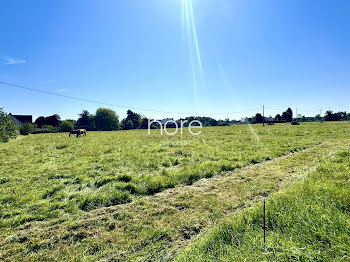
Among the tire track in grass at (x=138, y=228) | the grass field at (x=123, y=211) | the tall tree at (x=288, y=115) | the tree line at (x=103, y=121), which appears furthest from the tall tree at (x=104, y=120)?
the tall tree at (x=288, y=115)

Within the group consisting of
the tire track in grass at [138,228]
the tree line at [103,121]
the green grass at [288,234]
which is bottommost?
the tire track in grass at [138,228]

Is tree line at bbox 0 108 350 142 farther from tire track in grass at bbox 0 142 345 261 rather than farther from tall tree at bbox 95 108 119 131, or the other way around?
tire track in grass at bbox 0 142 345 261

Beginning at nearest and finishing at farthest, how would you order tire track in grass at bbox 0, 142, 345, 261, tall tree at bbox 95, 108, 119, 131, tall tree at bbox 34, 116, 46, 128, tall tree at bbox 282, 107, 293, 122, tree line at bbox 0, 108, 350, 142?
tire track in grass at bbox 0, 142, 345, 261, tree line at bbox 0, 108, 350, 142, tall tree at bbox 34, 116, 46, 128, tall tree at bbox 95, 108, 119, 131, tall tree at bbox 282, 107, 293, 122

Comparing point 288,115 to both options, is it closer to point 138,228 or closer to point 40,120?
point 138,228

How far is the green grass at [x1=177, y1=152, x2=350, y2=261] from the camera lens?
1.84 metres

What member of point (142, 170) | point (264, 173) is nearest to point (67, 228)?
point (142, 170)

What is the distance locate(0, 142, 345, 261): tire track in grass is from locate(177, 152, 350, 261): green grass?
522mm

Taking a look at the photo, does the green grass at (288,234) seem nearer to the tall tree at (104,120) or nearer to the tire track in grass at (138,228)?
the tire track in grass at (138,228)

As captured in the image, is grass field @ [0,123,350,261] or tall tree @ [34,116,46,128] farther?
tall tree @ [34,116,46,128]

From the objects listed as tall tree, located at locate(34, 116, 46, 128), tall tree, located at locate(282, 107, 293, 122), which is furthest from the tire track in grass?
tall tree, located at locate(282, 107, 293, 122)

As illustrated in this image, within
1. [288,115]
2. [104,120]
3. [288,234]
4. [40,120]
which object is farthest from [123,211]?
[288,115]

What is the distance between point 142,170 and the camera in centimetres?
687

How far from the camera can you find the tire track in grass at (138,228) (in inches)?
95.8

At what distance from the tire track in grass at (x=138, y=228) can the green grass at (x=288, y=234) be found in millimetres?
522
